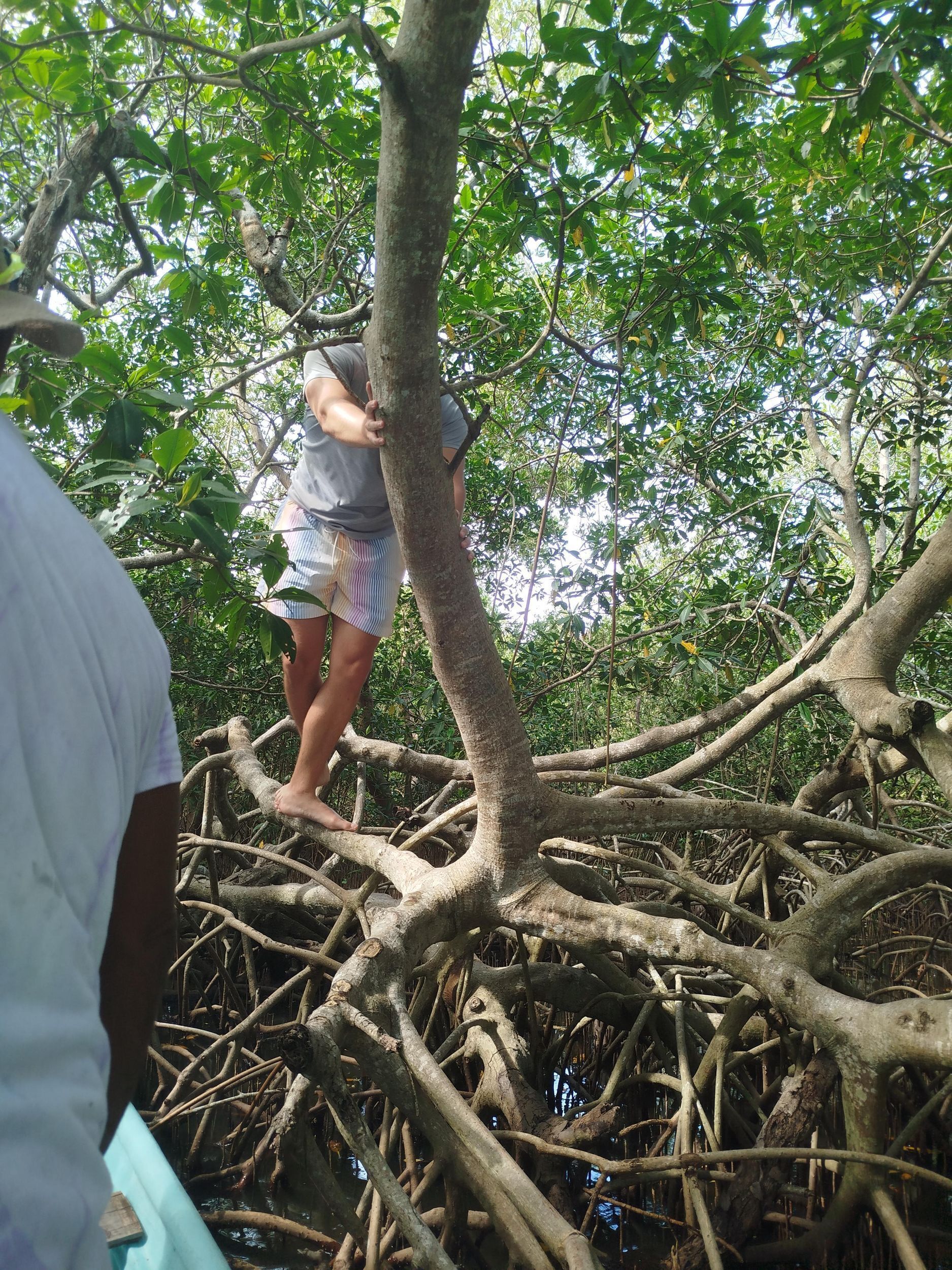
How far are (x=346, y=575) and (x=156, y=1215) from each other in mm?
1474

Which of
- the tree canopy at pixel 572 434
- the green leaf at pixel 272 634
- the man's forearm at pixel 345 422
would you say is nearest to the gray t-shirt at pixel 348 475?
the tree canopy at pixel 572 434

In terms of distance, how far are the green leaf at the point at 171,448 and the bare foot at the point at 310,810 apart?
4.84 feet

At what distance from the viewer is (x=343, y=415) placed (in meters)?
1.90

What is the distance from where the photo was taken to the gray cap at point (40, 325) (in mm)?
617

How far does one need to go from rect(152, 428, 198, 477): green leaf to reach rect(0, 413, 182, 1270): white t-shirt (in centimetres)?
71

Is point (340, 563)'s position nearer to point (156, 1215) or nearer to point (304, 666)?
point (304, 666)

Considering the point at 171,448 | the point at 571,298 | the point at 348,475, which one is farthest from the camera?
the point at 571,298

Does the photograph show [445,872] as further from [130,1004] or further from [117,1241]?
[130,1004]

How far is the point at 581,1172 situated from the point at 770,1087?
83 cm

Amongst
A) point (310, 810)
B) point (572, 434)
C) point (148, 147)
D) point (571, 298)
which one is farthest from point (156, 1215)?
point (571, 298)

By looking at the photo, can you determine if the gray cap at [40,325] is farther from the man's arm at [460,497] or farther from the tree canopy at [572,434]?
the man's arm at [460,497]

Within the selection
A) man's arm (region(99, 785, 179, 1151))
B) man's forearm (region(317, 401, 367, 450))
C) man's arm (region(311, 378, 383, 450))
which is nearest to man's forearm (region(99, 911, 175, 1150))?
man's arm (region(99, 785, 179, 1151))

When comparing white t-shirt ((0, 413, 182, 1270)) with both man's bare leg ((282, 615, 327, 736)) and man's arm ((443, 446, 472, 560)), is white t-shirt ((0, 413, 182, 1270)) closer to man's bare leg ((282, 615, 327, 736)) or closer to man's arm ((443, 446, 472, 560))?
man's arm ((443, 446, 472, 560))

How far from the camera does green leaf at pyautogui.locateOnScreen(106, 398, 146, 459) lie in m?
1.40
